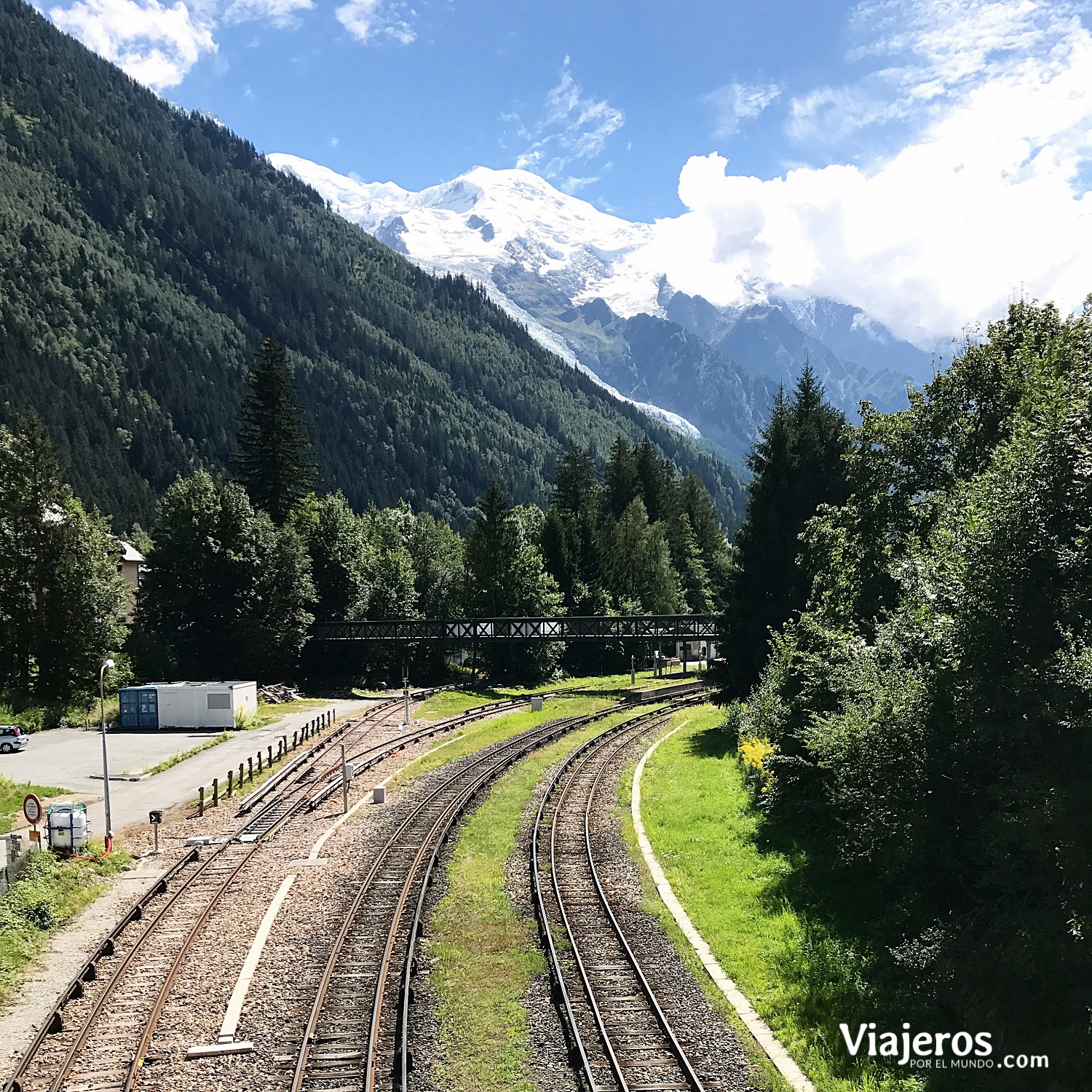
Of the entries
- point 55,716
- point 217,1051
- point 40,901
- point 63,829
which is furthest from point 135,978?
point 55,716

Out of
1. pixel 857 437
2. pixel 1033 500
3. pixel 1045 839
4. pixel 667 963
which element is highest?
pixel 857 437

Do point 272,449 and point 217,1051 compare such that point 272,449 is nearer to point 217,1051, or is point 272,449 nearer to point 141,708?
point 141,708

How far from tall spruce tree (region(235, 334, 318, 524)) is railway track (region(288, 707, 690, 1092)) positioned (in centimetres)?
5485

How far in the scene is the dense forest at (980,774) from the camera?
42.8 ft

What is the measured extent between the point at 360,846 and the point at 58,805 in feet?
30.5

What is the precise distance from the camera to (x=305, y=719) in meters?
56.8

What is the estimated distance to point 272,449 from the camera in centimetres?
8031

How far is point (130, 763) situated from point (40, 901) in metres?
22.9

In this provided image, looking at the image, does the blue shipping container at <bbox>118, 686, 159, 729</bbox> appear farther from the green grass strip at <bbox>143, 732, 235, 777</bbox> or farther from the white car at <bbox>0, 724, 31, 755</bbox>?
the white car at <bbox>0, 724, 31, 755</bbox>

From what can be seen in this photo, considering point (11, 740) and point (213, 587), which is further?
point (213, 587)

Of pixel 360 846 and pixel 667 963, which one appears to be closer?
pixel 667 963

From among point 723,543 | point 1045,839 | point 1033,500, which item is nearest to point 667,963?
point 1045,839

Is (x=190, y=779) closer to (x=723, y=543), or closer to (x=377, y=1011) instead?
(x=377, y=1011)

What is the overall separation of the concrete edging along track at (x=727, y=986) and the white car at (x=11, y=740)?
3508cm
